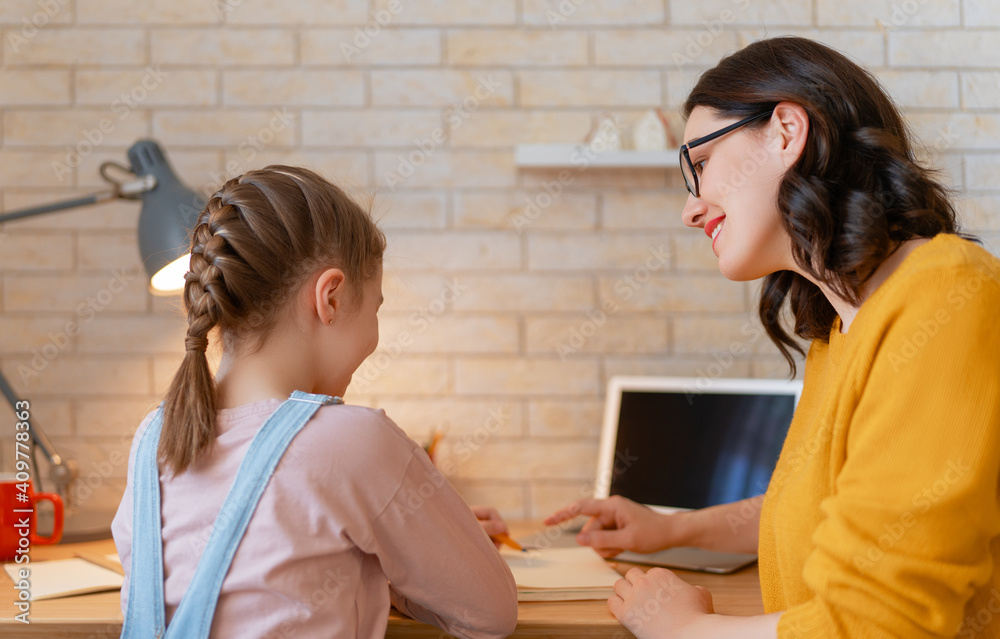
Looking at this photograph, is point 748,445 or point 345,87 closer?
point 748,445

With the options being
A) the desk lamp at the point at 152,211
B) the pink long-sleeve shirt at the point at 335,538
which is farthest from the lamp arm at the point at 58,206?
the pink long-sleeve shirt at the point at 335,538

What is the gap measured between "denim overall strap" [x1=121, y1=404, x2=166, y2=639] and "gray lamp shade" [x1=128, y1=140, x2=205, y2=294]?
1.66 feet

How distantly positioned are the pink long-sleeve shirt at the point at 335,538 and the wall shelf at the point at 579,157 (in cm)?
87

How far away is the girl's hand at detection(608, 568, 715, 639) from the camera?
870 mm

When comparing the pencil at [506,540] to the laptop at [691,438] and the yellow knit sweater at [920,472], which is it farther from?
the yellow knit sweater at [920,472]

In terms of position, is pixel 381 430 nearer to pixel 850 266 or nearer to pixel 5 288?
pixel 850 266

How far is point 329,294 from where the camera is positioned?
35.0 inches

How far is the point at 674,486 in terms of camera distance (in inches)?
59.1

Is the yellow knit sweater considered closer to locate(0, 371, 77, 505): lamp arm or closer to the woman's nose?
the woman's nose

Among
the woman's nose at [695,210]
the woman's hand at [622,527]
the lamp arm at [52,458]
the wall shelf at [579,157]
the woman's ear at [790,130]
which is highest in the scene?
the wall shelf at [579,157]

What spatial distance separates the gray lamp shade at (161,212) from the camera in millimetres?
1305

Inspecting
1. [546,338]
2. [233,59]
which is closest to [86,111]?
[233,59]

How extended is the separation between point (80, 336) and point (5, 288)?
7.1 inches

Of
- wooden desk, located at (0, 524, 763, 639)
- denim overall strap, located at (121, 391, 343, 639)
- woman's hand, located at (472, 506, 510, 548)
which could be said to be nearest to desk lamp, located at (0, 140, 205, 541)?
wooden desk, located at (0, 524, 763, 639)
